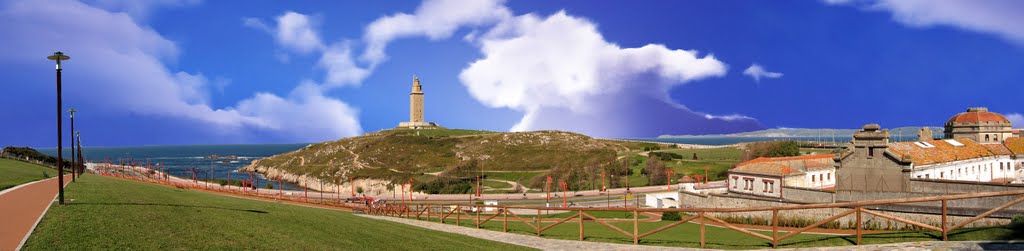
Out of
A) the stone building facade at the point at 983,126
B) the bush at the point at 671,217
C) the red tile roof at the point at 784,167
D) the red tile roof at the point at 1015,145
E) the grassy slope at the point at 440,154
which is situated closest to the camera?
the bush at the point at 671,217

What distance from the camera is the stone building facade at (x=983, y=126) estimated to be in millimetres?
65688

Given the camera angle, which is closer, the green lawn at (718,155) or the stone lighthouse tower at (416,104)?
the green lawn at (718,155)

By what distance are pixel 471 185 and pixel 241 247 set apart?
84.8 meters

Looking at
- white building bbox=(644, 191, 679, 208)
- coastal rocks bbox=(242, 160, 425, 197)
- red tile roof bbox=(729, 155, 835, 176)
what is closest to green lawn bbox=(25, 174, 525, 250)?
white building bbox=(644, 191, 679, 208)

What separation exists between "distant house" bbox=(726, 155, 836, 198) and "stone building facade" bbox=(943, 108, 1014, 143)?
94.2 feet

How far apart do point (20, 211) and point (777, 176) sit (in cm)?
4603

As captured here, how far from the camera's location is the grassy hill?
400 ft

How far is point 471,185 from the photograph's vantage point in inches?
3777

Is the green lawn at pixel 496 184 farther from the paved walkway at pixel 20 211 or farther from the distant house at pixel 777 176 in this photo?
the paved walkway at pixel 20 211

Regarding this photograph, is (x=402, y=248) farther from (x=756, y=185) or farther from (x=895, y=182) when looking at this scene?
(x=756, y=185)

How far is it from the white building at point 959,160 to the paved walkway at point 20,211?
5289 cm

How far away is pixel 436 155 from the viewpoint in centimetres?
13925

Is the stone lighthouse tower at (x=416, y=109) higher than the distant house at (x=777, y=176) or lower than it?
higher

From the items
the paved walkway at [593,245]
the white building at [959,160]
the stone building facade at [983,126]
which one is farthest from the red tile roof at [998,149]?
the paved walkway at [593,245]
